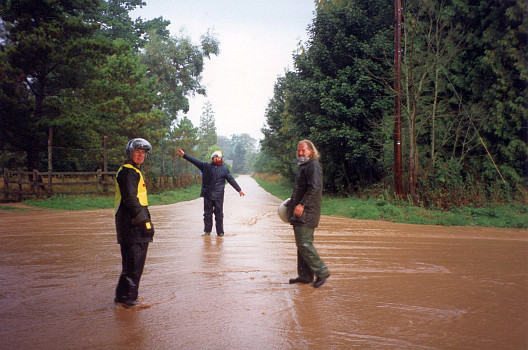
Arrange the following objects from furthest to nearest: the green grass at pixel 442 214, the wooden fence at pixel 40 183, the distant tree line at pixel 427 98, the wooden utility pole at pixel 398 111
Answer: the wooden fence at pixel 40 183, the distant tree line at pixel 427 98, the wooden utility pole at pixel 398 111, the green grass at pixel 442 214

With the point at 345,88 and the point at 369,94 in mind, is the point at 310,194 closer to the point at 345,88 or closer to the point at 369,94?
the point at 345,88

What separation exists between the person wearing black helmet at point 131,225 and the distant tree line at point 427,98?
12284 mm

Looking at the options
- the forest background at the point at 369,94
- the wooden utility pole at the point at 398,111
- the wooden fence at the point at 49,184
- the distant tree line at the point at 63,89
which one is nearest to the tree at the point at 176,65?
the distant tree line at the point at 63,89

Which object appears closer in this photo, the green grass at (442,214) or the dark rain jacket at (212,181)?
the dark rain jacket at (212,181)

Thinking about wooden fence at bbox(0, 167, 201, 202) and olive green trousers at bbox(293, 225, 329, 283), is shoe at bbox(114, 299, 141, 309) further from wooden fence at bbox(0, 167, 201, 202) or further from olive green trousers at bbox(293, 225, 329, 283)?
wooden fence at bbox(0, 167, 201, 202)

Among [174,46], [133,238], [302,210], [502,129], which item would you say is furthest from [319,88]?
[174,46]

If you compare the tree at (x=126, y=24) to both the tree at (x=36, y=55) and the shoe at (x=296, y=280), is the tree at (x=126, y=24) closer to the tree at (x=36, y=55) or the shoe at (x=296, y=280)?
the tree at (x=36, y=55)

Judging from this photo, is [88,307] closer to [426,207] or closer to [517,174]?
[426,207]

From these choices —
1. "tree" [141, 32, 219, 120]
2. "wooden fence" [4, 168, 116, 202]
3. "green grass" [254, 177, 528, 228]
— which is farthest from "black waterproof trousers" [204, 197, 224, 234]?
"tree" [141, 32, 219, 120]

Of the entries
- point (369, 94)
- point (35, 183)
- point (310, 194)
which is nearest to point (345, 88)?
point (369, 94)

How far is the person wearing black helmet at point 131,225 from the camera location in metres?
4.62

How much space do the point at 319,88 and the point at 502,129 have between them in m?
8.10

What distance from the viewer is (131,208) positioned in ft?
15.1

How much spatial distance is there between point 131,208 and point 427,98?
1504 cm
